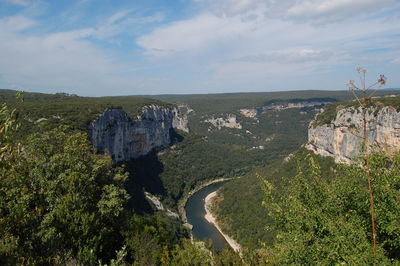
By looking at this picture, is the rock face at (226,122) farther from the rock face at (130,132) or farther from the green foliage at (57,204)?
the green foliage at (57,204)

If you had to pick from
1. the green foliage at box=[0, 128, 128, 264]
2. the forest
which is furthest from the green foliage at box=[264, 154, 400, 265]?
the green foliage at box=[0, 128, 128, 264]

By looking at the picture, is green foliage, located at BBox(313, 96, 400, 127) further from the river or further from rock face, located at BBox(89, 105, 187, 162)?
rock face, located at BBox(89, 105, 187, 162)

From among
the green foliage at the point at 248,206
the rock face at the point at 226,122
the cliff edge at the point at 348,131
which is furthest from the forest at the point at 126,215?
the rock face at the point at 226,122

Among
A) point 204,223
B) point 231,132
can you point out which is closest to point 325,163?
point 204,223

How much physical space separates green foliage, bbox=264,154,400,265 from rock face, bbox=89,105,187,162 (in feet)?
106

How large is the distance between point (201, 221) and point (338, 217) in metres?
46.6

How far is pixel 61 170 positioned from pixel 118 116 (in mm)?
43690

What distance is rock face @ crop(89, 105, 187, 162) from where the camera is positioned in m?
47.2

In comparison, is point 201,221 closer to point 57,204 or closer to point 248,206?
point 248,206

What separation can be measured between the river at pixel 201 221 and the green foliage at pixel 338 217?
29719mm

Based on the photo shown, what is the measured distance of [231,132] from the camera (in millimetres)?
125438

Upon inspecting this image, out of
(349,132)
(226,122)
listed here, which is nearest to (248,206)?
(349,132)

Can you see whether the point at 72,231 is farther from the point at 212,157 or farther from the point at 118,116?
the point at 212,157

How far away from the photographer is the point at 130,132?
2434 inches
